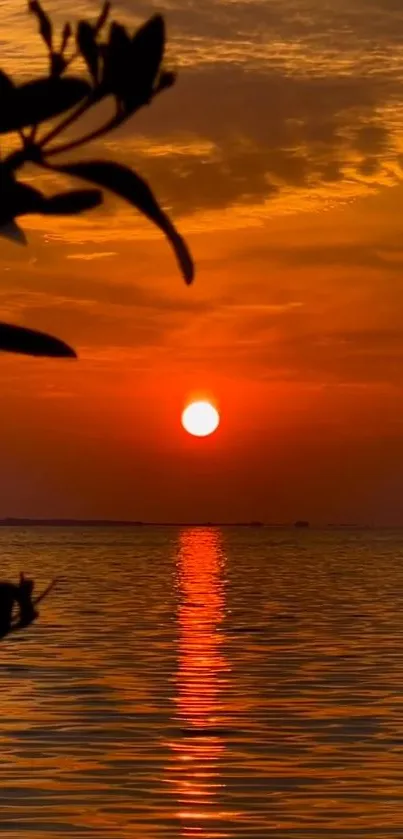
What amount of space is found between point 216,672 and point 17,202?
34.7m

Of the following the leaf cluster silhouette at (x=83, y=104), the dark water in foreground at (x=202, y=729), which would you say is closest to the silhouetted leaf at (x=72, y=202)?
the leaf cluster silhouette at (x=83, y=104)

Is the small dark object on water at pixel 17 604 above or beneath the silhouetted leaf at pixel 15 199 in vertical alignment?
beneath

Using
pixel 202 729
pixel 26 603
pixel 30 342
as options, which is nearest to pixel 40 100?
pixel 30 342

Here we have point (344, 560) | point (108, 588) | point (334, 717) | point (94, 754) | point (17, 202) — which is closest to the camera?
point (17, 202)

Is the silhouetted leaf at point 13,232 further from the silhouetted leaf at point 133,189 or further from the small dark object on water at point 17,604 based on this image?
the small dark object on water at point 17,604

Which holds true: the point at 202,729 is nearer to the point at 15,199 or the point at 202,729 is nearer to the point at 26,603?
the point at 26,603

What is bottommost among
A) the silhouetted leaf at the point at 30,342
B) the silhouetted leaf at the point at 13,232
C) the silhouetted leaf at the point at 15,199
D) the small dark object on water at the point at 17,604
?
the small dark object on water at the point at 17,604

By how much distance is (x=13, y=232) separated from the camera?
1.71 meters

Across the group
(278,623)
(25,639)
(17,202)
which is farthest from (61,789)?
(278,623)

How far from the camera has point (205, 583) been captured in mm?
90000

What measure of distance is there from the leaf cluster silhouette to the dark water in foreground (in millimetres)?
17523

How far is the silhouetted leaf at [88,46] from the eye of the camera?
1.68 m

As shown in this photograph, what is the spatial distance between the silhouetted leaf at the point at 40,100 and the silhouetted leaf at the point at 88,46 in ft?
0.10

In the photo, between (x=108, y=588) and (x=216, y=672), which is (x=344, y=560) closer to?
(x=108, y=588)
